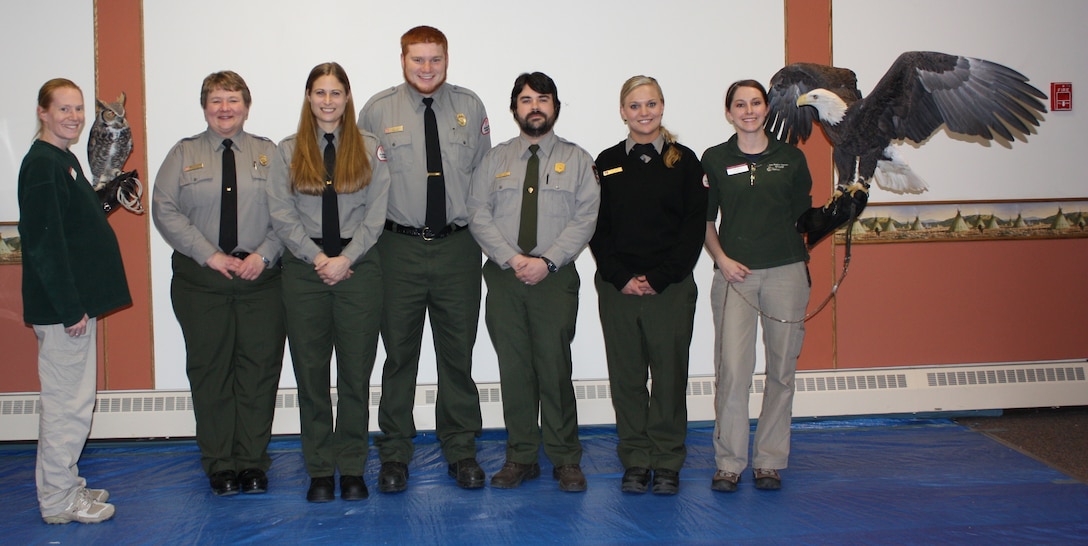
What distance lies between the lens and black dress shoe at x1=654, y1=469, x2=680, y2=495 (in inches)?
139

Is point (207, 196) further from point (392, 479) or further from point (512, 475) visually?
point (512, 475)

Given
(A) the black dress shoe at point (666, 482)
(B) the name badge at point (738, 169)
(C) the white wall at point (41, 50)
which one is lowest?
(A) the black dress shoe at point (666, 482)

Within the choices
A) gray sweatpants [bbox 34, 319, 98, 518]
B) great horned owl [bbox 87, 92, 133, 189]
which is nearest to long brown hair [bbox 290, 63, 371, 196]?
gray sweatpants [bbox 34, 319, 98, 518]

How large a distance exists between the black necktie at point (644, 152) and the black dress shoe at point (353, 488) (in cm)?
178

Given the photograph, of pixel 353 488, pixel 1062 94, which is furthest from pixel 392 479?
pixel 1062 94

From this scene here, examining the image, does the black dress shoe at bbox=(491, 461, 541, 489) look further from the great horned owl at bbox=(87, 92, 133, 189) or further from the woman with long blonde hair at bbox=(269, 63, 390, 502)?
the great horned owl at bbox=(87, 92, 133, 189)

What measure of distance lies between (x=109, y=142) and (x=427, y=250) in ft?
5.83

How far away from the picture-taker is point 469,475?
11.8 ft

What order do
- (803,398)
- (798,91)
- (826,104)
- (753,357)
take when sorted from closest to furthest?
(753,357) → (826,104) → (798,91) → (803,398)

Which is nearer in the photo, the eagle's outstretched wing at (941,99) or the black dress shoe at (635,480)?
the black dress shoe at (635,480)

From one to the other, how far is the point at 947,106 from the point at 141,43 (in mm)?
3956

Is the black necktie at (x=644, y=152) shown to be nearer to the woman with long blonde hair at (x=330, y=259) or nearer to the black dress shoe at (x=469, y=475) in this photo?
the woman with long blonde hair at (x=330, y=259)

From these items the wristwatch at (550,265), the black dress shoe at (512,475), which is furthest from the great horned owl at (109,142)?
the black dress shoe at (512,475)

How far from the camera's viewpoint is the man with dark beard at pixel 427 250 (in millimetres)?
3580
